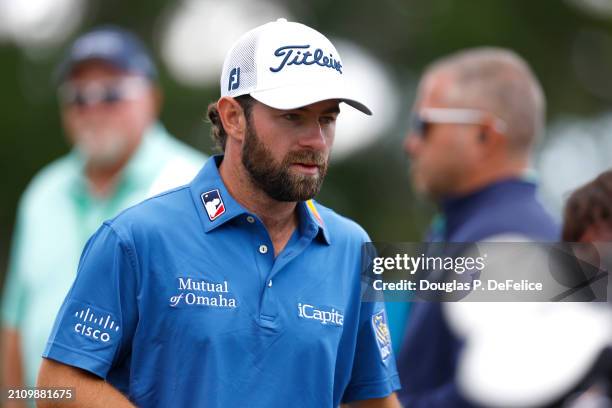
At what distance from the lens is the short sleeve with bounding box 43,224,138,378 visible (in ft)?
11.1

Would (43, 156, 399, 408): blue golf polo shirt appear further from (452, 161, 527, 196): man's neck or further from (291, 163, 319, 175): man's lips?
(452, 161, 527, 196): man's neck

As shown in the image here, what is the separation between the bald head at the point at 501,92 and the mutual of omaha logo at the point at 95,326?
2.88 m

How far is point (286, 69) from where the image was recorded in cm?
360

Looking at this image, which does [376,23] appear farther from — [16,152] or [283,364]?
[283,364]

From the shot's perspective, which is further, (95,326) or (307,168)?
(307,168)

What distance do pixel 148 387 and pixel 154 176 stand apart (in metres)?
2.20

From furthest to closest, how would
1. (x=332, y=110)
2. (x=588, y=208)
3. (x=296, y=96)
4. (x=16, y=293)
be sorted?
1. (x=16, y=293)
2. (x=588, y=208)
3. (x=332, y=110)
4. (x=296, y=96)

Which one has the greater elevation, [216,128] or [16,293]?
[216,128]

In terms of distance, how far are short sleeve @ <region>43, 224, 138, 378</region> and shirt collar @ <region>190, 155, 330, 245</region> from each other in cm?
30

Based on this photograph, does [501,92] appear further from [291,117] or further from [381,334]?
[291,117]

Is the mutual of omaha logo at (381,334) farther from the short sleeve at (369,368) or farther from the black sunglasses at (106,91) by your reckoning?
the black sunglasses at (106,91)

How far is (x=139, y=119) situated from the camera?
244 inches

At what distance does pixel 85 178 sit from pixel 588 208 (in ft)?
9.04

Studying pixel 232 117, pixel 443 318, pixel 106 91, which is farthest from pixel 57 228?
pixel 232 117
